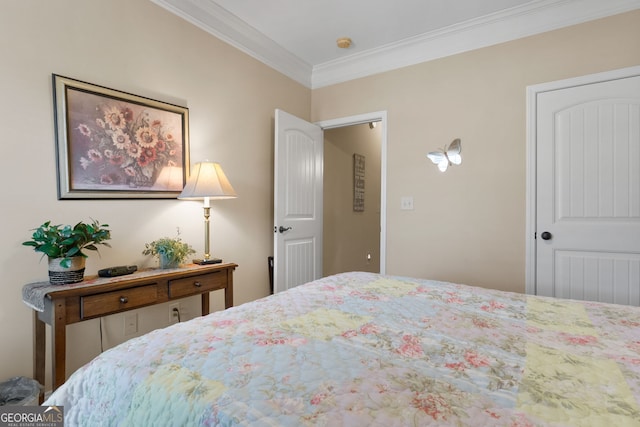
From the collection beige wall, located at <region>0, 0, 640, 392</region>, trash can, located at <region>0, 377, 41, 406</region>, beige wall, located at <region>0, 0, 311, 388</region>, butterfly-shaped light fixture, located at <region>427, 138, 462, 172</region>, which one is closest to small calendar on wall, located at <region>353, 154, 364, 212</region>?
beige wall, located at <region>0, 0, 640, 392</region>

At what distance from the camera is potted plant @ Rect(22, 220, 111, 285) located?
159 centimetres

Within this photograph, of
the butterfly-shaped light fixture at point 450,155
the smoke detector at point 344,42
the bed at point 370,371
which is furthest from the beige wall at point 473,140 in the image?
the bed at point 370,371

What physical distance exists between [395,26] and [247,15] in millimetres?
1192

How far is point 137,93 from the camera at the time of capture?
214 centimetres

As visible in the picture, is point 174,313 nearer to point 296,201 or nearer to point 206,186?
point 206,186

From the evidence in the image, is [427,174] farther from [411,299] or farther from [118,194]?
[118,194]

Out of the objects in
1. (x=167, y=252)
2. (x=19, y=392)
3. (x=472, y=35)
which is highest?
(x=472, y=35)

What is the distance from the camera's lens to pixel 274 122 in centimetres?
319

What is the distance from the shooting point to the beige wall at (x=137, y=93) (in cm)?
166

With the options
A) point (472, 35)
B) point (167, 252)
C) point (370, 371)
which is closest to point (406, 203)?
point (472, 35)

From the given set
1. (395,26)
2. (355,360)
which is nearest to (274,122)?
(395,26)

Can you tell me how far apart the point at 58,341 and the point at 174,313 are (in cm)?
87

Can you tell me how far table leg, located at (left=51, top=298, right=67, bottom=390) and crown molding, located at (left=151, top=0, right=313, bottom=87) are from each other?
195cm

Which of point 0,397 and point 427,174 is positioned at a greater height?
point 427,174
